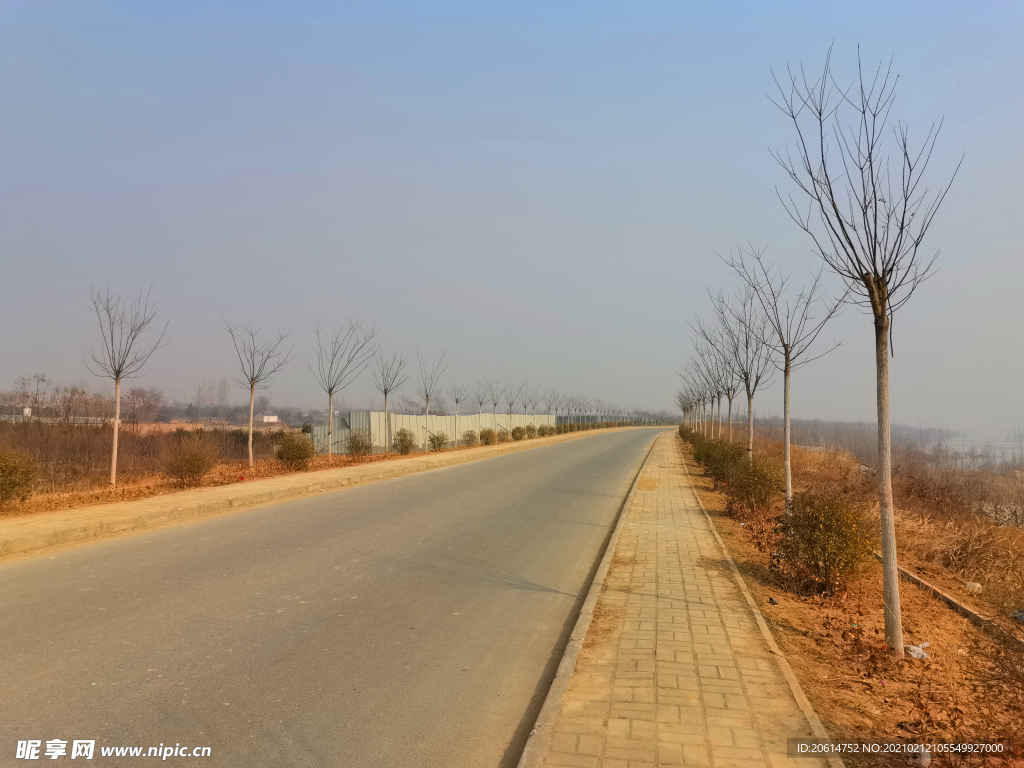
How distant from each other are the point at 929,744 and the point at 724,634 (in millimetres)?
1847

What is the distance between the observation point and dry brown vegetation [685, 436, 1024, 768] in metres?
3.70

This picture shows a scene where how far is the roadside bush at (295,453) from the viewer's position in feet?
60.4

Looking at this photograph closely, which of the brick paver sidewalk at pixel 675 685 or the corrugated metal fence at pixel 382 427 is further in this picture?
the corrugated metal fence at pixel 382 427

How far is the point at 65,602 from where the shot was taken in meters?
5.58

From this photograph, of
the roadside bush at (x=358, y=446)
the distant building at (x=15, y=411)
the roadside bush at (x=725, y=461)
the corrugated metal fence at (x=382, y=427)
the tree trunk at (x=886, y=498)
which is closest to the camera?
the tree trunk at (x=886, y=498)

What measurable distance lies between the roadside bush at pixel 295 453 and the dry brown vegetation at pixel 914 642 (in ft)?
42.2

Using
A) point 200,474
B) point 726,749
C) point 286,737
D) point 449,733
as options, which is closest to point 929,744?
point 726,749

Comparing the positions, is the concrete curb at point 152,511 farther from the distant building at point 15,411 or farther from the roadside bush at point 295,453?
the distant building at point 15,411

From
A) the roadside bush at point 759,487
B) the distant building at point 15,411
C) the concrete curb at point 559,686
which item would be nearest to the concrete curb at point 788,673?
the concrete curb at point 559,686

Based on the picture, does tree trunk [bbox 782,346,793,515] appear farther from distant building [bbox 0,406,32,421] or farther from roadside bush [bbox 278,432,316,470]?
distant building [bbox 0,406,32,421]

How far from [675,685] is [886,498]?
2.17 metres

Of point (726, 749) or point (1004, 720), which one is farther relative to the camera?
point (1004, 720)

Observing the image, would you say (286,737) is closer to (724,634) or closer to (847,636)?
(724,634)

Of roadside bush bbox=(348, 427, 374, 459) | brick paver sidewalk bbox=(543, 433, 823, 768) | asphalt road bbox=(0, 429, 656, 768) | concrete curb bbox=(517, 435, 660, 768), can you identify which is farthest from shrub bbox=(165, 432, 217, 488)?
brick paver sidewalk bbox=(543, 433, 823, 768)
